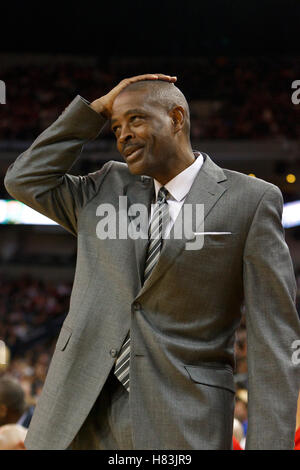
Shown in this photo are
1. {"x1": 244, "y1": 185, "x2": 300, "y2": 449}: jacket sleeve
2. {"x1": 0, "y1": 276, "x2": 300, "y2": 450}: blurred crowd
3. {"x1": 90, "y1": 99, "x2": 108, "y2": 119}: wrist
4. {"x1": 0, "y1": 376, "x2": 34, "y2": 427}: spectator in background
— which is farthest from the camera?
{"x1": 0, "y1": 276, "x2": 300, "y2": 450}: blurred crowd

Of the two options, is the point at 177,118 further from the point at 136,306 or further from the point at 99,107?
the point at 136,306

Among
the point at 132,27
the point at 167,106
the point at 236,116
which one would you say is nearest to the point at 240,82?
the point at 236,116

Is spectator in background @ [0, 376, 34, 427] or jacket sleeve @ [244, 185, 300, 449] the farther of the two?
spectator in background @ [0, 376, 34, 427]

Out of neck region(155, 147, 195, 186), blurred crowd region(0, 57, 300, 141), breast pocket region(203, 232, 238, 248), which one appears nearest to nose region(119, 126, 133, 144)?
neck region(155, 147, 195, 186)

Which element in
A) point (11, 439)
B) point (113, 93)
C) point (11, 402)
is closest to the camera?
point (113, 93)

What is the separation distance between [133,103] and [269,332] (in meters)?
0.58

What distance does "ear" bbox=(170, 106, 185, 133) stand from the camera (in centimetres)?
155

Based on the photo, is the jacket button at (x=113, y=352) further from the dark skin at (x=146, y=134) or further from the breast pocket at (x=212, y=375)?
the dark skin at (x=146, y=134)

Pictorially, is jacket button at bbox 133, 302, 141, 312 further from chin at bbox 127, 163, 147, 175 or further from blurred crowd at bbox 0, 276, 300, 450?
blurred crowd at bbox 0, 276, 300, 450

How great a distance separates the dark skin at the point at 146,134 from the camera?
1487 mm

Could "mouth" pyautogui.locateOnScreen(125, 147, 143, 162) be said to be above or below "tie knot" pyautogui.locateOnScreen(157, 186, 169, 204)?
above

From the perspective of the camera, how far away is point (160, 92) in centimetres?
154

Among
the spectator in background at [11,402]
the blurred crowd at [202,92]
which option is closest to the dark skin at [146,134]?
the spectator in background at [11,402]

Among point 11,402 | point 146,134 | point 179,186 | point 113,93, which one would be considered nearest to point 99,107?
point 113,93
